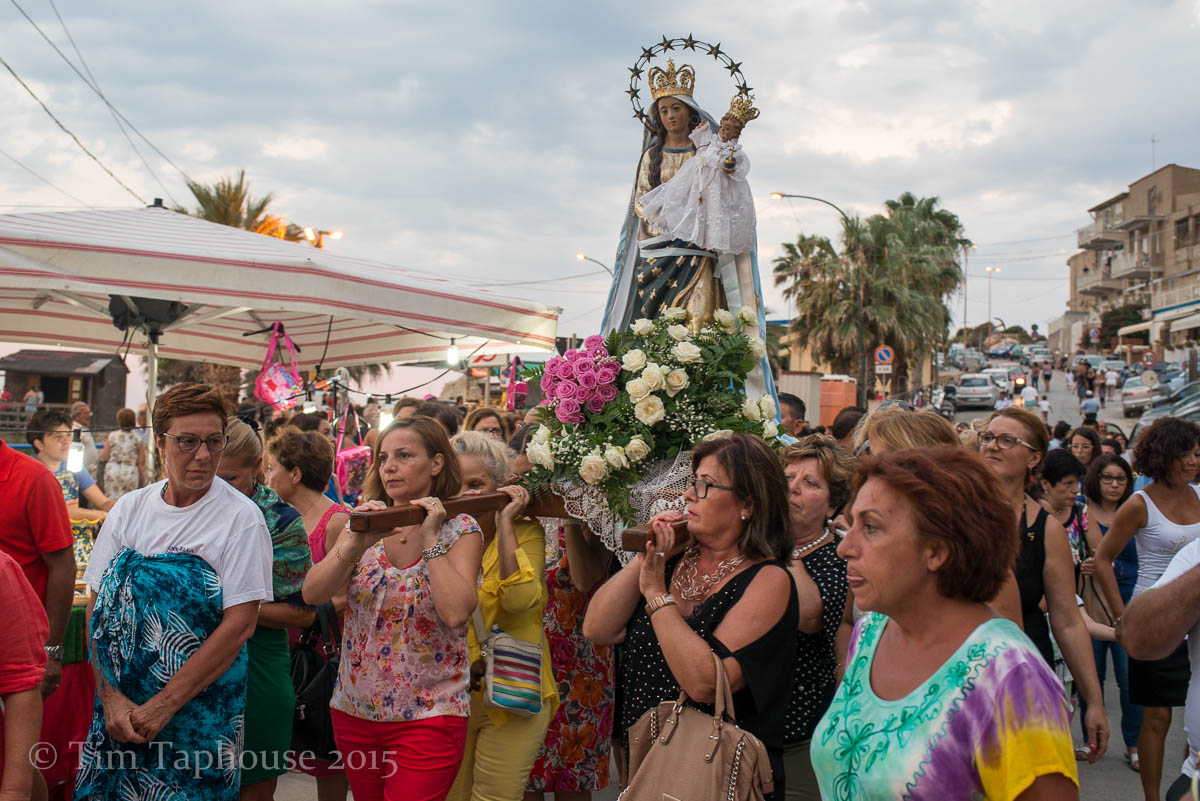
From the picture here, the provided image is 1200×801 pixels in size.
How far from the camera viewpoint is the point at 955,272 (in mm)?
40969

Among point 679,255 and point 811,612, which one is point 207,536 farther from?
point 679,255

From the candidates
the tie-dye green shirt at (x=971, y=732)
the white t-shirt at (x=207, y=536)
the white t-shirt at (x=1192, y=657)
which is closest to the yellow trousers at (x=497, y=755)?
the white t-shirt at (x=207, y=536)

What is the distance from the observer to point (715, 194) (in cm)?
486

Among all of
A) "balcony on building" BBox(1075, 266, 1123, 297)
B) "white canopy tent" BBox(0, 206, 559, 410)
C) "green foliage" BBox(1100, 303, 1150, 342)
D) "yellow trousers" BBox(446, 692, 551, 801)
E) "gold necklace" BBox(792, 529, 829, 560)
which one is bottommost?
"yellow trousers" BBox(446, 692, 551, 801)

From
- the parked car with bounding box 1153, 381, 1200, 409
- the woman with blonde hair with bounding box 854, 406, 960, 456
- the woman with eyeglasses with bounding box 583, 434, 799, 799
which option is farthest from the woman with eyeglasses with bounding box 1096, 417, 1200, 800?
the parked car with bounding box 1153, 381, 1200, 409

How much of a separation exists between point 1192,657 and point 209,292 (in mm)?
5788

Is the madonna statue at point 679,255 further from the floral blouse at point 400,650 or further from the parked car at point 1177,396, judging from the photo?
the parked car at point 1177,396

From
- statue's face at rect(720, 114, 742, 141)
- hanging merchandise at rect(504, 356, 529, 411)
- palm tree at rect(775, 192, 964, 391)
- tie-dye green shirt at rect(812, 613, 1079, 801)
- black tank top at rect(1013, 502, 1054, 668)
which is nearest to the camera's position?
tie-dye green shirt at rect(812, 613, 1079, 801)

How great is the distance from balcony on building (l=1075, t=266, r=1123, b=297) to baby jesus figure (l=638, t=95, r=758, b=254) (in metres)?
69.6

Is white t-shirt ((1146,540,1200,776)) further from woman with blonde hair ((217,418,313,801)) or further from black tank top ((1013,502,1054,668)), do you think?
woman with blonde hair ((217,418,313,801))

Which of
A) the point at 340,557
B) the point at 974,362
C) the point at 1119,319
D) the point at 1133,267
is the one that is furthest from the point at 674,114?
the point at 974,362

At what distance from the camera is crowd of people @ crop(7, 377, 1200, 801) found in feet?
6.69

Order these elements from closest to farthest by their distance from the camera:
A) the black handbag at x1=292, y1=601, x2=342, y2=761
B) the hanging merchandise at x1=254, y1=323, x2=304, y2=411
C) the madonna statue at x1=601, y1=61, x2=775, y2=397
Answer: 1. the black handbag at x1=292, y1=601, x2=342, y2=761
2. the madonna statue at x1=601, y1=61, x2=775, y2=397
3. the hanging merchandise at x1=254, y1=323, x2=304, y2=411

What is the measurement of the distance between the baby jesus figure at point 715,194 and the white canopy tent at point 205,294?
271 centimetres
